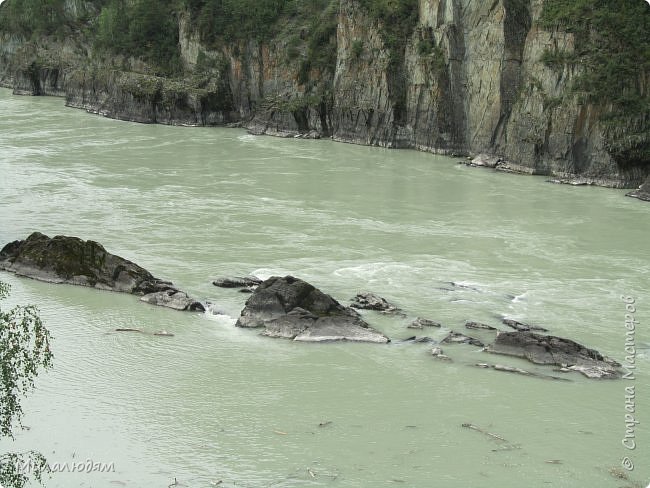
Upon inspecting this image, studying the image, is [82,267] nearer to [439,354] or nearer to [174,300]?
[174,300]

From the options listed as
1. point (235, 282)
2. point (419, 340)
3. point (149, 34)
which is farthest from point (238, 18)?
point (419, 340)

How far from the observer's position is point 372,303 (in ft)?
71.4

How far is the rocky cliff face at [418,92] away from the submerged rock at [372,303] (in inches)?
861

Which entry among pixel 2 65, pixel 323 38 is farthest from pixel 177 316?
pixel 2 65

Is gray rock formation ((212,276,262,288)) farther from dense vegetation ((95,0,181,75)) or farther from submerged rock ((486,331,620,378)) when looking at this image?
dense vegetation ((95,0,181,75))

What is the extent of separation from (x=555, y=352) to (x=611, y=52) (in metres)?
26.7

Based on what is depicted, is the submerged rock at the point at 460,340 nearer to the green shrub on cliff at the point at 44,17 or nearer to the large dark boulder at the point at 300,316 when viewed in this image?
the large dark boulder at the point at 300,316

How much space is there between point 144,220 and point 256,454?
18.9 metres

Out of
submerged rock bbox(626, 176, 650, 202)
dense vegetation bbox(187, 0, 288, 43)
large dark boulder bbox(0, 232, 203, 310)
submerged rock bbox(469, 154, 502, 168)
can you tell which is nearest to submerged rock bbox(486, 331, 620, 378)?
large dark boulder bbox(0, 232, 203, 310)

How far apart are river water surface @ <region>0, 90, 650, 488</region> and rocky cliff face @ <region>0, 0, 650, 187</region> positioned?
2829mm

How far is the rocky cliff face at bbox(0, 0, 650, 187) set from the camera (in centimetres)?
4134

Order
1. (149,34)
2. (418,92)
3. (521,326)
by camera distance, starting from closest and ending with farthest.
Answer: (521,326)
(418,92)
(149,34)

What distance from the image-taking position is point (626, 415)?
1602 cm

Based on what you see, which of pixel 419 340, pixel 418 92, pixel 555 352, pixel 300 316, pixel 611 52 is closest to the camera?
pixel 555 352
